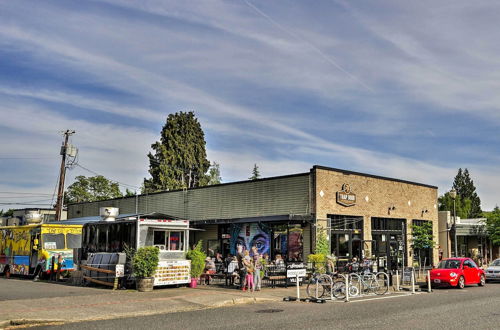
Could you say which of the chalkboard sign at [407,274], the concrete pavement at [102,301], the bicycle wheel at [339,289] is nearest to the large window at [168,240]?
the concrete pavement at [102,301]

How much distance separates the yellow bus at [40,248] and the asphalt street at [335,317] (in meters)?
14.0

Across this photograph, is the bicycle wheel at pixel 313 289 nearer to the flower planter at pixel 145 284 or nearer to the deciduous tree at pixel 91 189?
the flower planter at pixel 145 284

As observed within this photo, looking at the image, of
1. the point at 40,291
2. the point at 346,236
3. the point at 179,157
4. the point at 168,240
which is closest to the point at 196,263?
the point at 168,240

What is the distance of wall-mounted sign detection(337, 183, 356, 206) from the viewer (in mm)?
30469

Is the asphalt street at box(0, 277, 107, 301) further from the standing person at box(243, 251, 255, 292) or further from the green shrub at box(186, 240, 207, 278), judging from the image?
the standing person at box(243, 251, 255, 292)

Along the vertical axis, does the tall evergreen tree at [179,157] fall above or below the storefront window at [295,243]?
above

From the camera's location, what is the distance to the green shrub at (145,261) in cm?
2069

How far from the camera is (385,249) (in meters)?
34.2

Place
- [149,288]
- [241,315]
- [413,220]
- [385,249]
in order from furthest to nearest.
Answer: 1. [413,220]
2. [385,249]
3. [149,288]
4. [241,315]

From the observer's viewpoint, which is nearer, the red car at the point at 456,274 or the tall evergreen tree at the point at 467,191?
the red car at the point at 456,274

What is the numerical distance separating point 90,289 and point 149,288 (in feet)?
8.53

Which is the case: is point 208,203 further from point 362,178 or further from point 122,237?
point 122,237

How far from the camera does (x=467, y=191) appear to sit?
98.0 meters

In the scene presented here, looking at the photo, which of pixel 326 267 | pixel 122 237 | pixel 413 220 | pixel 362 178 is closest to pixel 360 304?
pixel 326 267
